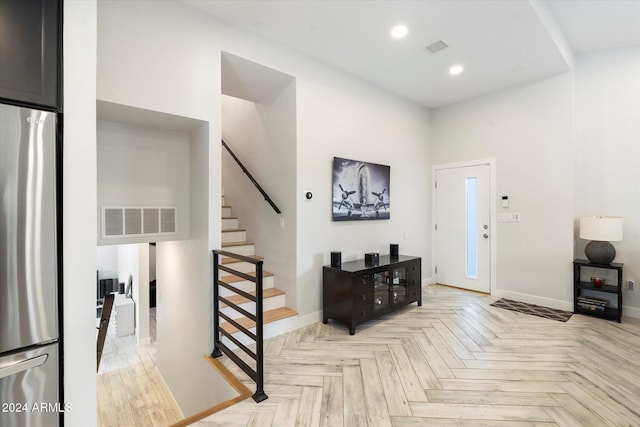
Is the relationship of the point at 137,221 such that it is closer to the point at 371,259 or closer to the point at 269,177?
the point at 269,177

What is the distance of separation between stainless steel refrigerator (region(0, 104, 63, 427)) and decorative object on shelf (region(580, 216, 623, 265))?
16.0ft

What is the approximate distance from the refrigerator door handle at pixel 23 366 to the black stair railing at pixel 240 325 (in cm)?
112

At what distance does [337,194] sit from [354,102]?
1.27 meters

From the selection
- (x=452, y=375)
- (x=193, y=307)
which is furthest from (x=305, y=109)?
(x=452, y=375)

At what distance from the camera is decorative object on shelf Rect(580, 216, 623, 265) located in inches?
134

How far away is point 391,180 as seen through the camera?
450cm

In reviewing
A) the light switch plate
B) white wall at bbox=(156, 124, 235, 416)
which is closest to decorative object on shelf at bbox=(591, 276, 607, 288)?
the light switch plate

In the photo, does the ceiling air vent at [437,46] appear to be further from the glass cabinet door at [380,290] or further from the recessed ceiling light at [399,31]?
the glass cabinet door at [380,290]

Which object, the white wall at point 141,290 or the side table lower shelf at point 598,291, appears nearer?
the side table lower shelf at point 598,291

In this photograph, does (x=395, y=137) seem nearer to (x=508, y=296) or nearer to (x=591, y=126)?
(x=591, y=126)

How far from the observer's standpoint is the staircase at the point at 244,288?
121 inches

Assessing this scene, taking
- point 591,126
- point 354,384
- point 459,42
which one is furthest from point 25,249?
point 591,126

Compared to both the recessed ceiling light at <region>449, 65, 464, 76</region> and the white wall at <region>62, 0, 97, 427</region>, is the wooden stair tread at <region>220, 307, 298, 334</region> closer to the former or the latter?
the white wall at <region>62, 0, 97, 427</region>

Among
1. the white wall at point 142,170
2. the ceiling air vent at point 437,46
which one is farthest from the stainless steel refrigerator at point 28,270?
the ceiling air vent at point 437,46
